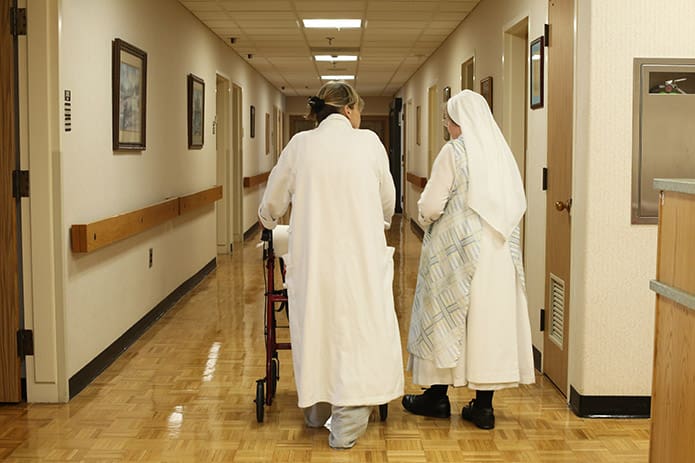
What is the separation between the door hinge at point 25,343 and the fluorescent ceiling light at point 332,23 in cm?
515

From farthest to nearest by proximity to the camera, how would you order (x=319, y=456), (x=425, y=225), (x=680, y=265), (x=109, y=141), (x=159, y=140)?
(x=159, y=140)
(x=109, y=141)
(x=425, y=225)
(x=319, y=456)
(x=680, y=265)

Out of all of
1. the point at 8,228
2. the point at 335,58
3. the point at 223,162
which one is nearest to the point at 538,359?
the point at 8,228

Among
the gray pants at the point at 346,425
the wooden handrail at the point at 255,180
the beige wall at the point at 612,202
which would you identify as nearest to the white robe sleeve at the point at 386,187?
the gray pants at the point at 346,425

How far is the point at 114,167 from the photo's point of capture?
5.42 metres

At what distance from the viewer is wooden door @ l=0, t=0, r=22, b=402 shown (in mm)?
4188

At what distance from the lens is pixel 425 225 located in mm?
4012

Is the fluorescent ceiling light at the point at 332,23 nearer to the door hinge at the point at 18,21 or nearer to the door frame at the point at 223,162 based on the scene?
the door frame at the point at 223,162

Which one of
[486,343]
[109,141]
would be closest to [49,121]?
[109,141]

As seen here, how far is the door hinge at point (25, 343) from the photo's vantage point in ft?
14.2

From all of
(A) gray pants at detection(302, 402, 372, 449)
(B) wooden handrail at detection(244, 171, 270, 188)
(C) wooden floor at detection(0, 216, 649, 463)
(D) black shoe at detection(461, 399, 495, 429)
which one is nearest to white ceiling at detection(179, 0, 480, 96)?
(B) wooden handrail at detection(244, 171, 270, 188)

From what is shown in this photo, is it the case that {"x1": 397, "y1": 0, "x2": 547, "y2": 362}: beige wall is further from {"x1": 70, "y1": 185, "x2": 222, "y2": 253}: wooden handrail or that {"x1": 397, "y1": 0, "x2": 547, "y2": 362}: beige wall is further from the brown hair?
{"x1": 70, "y1": 185, "x2": 222, "y2": 253}: wooden handrail

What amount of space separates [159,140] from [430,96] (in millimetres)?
5860

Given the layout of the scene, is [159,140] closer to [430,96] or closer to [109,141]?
[109,141]

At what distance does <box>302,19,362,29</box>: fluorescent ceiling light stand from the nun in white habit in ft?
16.6
